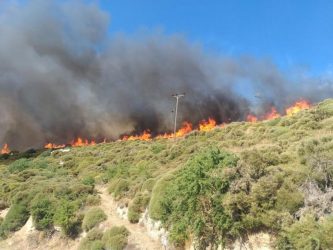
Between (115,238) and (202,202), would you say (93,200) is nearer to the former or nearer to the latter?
(115,238)

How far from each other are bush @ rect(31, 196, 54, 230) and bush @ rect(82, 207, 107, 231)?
4.09 m

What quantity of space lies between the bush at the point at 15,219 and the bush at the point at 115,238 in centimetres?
1222

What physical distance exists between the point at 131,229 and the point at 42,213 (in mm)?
10480

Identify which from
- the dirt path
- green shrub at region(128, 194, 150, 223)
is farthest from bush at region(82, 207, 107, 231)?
green shrub at region(128, 194, 150, 223)

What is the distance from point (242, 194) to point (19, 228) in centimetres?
2423

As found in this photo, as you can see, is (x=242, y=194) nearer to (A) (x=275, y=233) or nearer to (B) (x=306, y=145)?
(A) (x=275, y=233)

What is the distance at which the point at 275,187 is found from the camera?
20.3m

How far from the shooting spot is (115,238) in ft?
89.8

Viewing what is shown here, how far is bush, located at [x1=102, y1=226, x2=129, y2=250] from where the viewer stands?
88.4 ft

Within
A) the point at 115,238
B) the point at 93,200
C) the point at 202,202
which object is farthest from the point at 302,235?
the point at 93,200

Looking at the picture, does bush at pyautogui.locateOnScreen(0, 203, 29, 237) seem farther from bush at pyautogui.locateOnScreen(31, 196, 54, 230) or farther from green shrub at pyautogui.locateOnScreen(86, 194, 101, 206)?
green shrub at pyautogui.locateOnScreen(86, 194, 101, 206)

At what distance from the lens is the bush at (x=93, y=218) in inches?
1242

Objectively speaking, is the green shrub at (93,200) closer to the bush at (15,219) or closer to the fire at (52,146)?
the bush at (15,219)

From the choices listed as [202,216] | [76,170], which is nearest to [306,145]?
[202,216]
